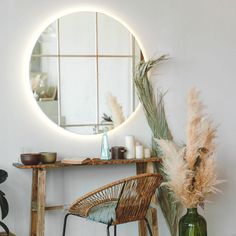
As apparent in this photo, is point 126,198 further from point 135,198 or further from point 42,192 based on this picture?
point 42,192

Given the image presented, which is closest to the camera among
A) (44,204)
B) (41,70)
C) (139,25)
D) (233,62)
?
(44,204)

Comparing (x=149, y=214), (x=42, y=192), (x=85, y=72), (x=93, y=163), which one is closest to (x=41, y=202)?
(x=42, y=192)

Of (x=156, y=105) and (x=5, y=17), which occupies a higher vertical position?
(x=5, y=17)

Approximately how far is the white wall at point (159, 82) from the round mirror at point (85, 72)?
86 mm

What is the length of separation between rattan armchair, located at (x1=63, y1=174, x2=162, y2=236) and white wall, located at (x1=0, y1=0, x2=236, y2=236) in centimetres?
49

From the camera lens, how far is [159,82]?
387 cm

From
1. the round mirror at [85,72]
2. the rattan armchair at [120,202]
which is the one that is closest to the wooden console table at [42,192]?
the rattan armchair at [120,202]

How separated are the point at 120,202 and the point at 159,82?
1.19m

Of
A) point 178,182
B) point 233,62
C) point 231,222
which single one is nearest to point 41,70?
point 178,182

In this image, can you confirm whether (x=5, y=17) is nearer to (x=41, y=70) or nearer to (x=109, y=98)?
(x=41, y=70)

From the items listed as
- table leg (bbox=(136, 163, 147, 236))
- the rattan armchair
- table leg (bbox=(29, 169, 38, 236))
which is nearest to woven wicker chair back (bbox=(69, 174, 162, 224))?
the rattan armchair

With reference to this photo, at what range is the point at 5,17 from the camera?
3508mm

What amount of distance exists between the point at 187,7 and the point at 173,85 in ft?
2.17

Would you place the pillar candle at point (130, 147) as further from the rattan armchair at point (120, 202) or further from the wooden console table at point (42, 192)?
the rattan armchair at point (120, 202)
